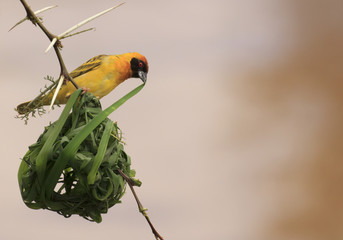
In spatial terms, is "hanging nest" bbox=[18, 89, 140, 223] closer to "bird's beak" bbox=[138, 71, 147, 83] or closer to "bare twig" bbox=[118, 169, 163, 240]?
"bare twig" bbox=[118, 169, 163, 240]

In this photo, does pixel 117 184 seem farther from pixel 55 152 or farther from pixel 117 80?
pixel 117 80

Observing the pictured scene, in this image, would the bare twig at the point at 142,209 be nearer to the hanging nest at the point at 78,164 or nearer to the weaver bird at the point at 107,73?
the hanging nest at the point at 78,164

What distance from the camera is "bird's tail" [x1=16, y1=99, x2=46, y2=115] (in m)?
0.83

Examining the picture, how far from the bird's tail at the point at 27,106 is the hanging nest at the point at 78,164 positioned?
0.05 m

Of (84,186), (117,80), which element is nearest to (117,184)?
(84,186)

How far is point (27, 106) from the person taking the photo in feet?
2.73

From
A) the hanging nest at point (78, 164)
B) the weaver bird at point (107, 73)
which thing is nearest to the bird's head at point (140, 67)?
the weaver bird at point (107, 73)

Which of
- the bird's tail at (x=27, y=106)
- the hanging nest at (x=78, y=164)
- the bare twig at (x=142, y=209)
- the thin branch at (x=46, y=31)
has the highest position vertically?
the thin branch at (x=46, y=31)

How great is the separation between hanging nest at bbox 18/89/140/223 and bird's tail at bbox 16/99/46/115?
0.15ft

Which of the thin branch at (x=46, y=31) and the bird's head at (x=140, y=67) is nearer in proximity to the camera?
the thin branch at (x=46, y=31)

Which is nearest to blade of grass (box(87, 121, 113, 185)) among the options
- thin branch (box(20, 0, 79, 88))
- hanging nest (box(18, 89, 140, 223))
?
hanging nest (box(18, 89, 140, 223))

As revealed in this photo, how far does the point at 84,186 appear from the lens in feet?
2.52

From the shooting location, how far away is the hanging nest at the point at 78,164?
0.75 metres

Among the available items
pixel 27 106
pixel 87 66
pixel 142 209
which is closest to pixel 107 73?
pixel 87 66
